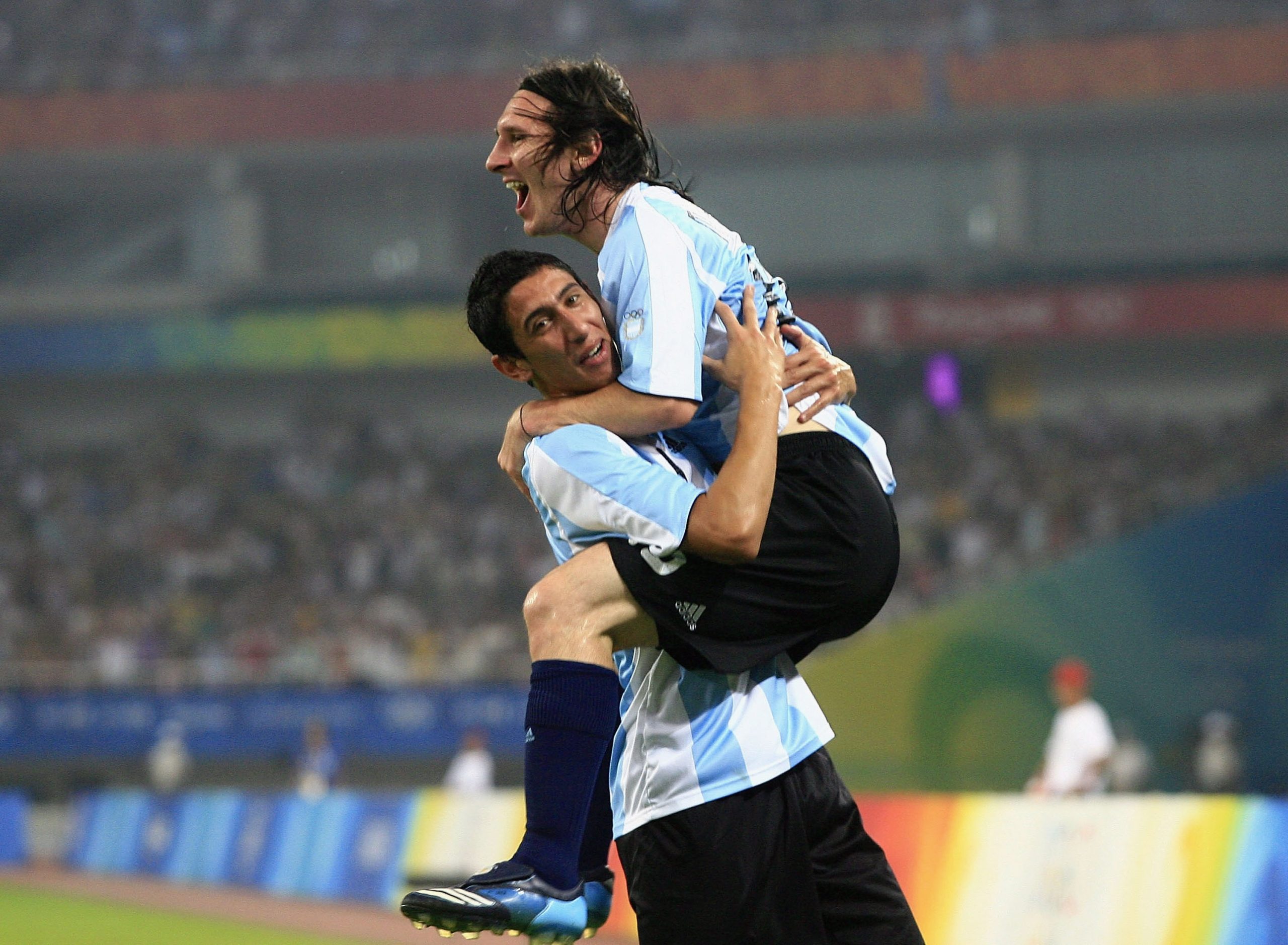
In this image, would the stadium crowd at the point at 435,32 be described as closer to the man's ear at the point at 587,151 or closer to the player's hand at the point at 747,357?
the man's ear at the point at 587,151

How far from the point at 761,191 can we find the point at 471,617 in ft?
36.6

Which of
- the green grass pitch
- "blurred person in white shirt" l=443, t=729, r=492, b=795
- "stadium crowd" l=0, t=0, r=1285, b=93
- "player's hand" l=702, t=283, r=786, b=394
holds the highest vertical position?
"stadium crowd" l=0, t=0, r=1285, b=93

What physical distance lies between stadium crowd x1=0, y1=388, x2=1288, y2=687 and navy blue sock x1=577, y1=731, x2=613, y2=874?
1626cm

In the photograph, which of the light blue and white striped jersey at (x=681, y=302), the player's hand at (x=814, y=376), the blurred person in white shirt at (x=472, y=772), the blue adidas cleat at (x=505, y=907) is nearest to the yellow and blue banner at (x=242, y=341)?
the blurred person in white shirt at (x=472, y=772)

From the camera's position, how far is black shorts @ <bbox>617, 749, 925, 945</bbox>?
3.67m

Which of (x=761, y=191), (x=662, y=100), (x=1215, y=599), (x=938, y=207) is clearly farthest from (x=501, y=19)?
(x=1215, y=599)

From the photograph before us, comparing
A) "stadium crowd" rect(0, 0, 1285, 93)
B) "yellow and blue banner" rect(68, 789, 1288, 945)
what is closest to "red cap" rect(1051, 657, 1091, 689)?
"yellow and blue banner" rect(68, 789, 1288, 945)

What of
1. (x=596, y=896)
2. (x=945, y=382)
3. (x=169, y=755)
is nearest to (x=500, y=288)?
(x=596, y=896)

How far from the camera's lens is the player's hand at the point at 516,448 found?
3877 millimetres

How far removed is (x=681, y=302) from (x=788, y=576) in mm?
615

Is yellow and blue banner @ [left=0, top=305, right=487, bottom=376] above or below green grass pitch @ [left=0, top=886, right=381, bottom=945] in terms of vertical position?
above

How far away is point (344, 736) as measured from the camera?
2194 cm

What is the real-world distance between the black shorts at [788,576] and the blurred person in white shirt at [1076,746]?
792 cm

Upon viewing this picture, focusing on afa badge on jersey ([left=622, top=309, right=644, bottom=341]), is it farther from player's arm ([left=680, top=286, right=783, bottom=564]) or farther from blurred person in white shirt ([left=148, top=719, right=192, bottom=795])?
blurred person in white shirt ([left=148, top=719, right=192, bottom=795])
